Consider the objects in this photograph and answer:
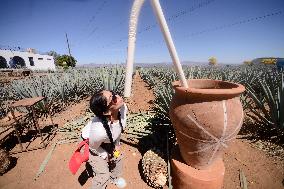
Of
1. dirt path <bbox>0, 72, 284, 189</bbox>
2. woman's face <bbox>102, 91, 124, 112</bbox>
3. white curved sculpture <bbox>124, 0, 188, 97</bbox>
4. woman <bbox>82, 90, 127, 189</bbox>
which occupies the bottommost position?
dirt path <bbox>0, 72, 284, 189</bbox>

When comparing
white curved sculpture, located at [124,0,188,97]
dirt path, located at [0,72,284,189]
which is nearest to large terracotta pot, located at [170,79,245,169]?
white curved sculpture, located at [124,0,188,97]

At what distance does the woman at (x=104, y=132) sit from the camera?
79.4 inches

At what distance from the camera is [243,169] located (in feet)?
8.27

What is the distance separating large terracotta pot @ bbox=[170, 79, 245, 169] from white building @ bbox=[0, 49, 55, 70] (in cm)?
4384

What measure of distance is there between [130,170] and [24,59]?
167 feet

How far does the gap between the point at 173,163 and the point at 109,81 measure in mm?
3864

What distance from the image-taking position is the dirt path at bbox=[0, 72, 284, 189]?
7.85 ft

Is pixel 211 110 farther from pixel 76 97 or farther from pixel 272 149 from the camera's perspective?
pixel 76 97

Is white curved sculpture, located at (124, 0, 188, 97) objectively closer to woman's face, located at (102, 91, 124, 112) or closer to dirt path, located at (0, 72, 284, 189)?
woman's face, located at (102, 91, 124, 112)

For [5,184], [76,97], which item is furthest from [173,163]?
[76,97]

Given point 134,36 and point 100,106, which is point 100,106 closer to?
point 100,106

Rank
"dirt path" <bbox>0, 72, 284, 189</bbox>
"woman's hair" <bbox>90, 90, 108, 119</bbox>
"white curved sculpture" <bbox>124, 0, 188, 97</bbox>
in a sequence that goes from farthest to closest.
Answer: "dirt path" <bbox>0, 72, 284, 189</bbox>, "woman's hair" <bbox>90, 90, 108, 119</bbox>, "white curved sculpture" <bbox>124, 0, 188, 97</bbox>

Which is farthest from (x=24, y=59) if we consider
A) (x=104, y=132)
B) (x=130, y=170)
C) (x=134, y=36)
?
(x=134, y=36)

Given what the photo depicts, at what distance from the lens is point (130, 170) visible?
2861mm
